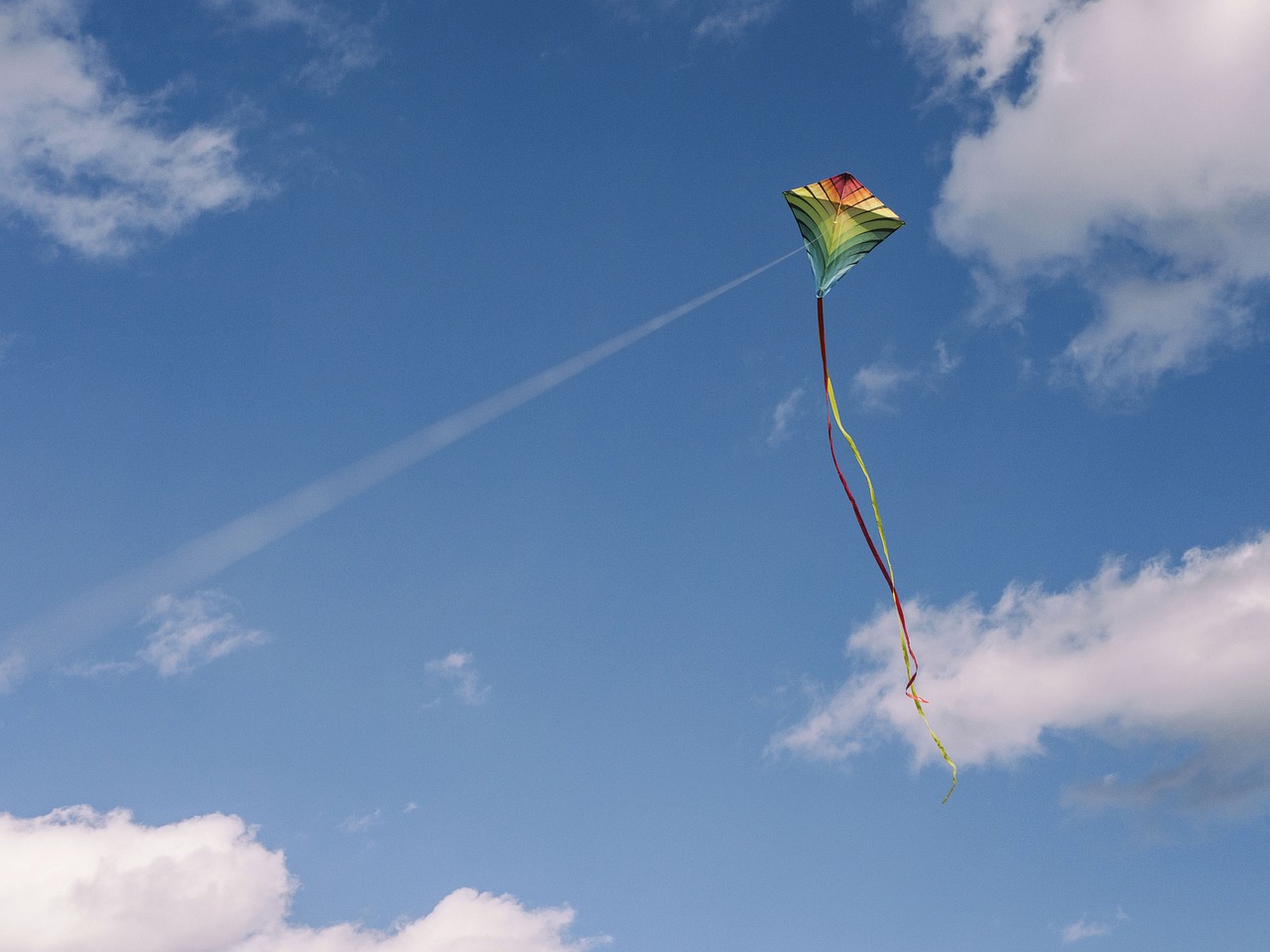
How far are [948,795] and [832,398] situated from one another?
13556mm

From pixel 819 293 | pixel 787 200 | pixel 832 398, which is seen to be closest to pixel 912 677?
pixel 832 398

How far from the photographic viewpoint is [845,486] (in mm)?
40219

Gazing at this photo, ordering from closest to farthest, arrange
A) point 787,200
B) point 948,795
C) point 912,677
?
point 948,795, point 912,677, point 787,200

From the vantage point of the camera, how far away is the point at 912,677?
3831 centimetres

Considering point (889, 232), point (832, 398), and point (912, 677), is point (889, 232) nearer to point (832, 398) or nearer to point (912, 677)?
point (832, 398)

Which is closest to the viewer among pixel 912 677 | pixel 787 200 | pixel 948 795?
pixel 948 795

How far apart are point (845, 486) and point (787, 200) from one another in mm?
10783

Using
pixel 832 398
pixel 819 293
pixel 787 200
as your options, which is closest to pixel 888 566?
pixel 832 398

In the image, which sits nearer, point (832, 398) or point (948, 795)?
point (948, 795)

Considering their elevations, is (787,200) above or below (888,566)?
above

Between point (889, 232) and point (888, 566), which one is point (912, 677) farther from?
point (889, 232)

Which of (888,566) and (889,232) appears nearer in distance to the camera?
(888,566)

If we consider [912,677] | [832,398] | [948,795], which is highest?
[832,398]

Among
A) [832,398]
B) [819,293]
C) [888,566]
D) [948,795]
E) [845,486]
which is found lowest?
[948,795]
